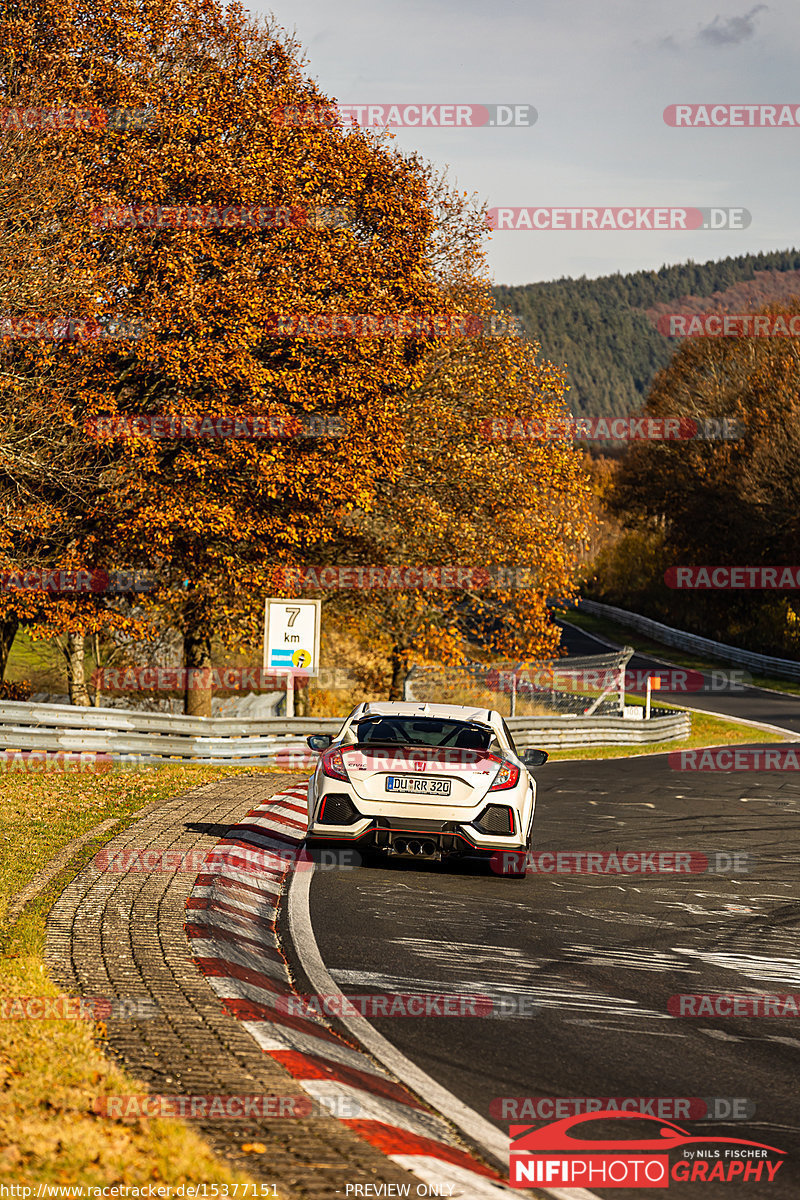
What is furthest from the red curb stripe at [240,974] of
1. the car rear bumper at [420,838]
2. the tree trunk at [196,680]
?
the tree trunk at [196,680]

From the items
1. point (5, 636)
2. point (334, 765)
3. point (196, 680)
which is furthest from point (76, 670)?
point (334, 765)

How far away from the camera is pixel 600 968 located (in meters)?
7.55

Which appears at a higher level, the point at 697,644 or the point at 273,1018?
the point at 697,644

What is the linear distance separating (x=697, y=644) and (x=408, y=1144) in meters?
54.3

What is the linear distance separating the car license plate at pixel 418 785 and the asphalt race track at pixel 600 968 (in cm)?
80

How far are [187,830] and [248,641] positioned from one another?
15129 mm

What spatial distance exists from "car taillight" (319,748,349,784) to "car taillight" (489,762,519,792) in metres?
1.27

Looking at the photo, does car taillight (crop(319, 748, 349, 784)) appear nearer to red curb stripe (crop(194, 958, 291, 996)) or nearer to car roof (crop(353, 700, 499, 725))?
car roof (crop(353, 700, 499, 725))

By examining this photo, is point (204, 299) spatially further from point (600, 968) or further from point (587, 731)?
point (600, 968)

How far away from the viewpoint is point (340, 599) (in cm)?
2834

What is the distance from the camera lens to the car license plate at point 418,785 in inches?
399

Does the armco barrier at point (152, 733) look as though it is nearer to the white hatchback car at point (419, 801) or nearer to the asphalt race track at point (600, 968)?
the asphalt race track at point (600, 968)

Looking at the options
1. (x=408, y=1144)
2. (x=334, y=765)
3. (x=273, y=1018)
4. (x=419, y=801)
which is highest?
(x=334, y=765)

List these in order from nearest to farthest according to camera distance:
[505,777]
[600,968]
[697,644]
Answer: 1. [600,968]
2. [505,777]
3. [697,644]
